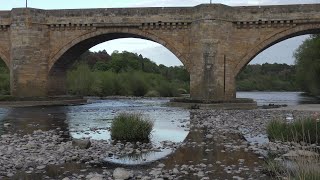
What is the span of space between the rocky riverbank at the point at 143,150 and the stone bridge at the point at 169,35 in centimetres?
1618

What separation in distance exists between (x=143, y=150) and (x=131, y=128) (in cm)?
193

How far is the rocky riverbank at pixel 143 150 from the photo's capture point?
830 centimetres

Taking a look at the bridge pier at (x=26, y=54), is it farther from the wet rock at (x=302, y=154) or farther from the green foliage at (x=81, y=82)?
the wet rock at (x=302, y=154)

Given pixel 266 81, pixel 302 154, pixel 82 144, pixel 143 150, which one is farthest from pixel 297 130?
pixel 266 81

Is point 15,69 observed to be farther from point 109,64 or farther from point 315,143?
point 109,64

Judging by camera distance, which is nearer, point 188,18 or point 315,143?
point 315,143

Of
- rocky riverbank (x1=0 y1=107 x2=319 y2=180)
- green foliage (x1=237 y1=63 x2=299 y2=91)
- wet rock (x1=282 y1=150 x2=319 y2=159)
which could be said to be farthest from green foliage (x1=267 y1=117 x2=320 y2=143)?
green foliage (x1=237 y1=63 x2=299 y2=91)

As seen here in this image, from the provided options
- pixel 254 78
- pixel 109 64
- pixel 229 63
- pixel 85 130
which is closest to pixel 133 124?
pixel 85 130

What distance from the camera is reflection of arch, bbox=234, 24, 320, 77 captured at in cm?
2920

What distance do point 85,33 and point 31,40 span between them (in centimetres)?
416

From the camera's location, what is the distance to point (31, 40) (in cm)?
3309

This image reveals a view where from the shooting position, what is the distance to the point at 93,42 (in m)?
35.2

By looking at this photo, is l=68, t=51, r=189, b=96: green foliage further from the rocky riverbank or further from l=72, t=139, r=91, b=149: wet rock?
l=72, t=139, r=91, b=149: wet rock

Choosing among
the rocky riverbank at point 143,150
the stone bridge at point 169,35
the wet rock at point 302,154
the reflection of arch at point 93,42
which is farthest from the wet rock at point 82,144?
the reflection of arch at point 93,42
